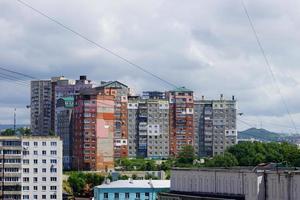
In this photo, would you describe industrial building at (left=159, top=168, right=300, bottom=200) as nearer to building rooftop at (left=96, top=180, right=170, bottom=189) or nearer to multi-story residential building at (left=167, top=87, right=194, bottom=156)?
building rooftop at (left=96, top=180, right=170, bottom=189)

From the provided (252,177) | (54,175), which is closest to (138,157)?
(54,175)

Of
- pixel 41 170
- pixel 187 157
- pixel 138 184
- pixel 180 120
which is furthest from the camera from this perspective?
pixel 180 120

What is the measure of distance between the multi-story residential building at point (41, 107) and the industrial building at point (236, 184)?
74.9 meters

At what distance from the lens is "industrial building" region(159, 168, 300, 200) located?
71.7 feet

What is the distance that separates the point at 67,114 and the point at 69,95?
8.20 m

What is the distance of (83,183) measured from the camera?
6475 centimetres

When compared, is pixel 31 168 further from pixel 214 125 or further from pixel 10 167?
pixel 214 125

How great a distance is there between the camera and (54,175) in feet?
187

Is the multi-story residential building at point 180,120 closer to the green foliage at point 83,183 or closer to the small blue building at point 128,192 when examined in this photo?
Answer: the green foliage at point 83,183

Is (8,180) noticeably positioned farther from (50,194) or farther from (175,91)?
(175,91)

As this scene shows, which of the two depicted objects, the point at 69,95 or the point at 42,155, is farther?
the point at 69,95

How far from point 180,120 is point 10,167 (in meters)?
41.4

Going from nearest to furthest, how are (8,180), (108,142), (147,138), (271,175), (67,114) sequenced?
1. (271,175)
2. (8,180)
3. (108,142)
4. (67,114)
5. (147,138)

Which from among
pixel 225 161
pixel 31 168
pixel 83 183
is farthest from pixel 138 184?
pixel 83 183
